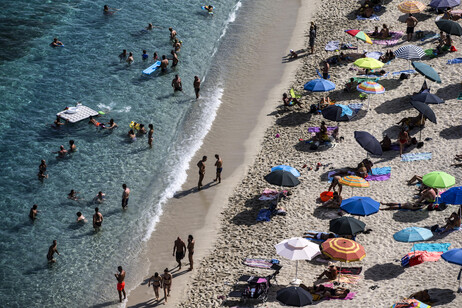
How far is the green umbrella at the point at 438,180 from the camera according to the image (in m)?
33.0

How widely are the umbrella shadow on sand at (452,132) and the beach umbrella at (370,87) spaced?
420cm

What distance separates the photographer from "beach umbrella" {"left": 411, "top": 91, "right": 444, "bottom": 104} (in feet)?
129

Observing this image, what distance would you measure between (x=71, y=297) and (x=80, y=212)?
541 cm

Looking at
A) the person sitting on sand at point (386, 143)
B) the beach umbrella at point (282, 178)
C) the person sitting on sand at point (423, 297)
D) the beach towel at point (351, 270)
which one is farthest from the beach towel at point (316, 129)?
the person sitting on sand at point (423, 297)

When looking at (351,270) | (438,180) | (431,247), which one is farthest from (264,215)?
(438,180)

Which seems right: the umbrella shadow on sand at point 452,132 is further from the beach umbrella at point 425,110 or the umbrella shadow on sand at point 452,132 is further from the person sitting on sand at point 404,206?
the person sitting on sand at point 404,206

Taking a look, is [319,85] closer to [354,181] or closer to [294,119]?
[294,119]

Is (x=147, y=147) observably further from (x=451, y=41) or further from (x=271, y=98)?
(x=451, y=41)

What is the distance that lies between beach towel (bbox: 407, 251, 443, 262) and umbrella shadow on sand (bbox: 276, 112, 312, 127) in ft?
Result: 44.1

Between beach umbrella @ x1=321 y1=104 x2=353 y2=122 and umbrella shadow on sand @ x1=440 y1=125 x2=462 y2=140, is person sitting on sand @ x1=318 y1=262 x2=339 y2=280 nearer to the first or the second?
beach umbrella @ x1=321 y1=104 x2=353 y2=122

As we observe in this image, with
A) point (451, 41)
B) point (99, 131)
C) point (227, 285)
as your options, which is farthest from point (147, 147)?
point (451, 41)

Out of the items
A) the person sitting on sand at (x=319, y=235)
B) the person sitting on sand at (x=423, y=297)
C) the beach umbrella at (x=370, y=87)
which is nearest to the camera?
the person sitting on sand at (x=423, y=297)

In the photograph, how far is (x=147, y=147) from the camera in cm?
4122

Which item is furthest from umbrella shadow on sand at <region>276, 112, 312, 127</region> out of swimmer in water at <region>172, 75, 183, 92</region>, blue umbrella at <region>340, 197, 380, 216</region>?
blue umbrella at <region>340, 197, 380, 216</region>
